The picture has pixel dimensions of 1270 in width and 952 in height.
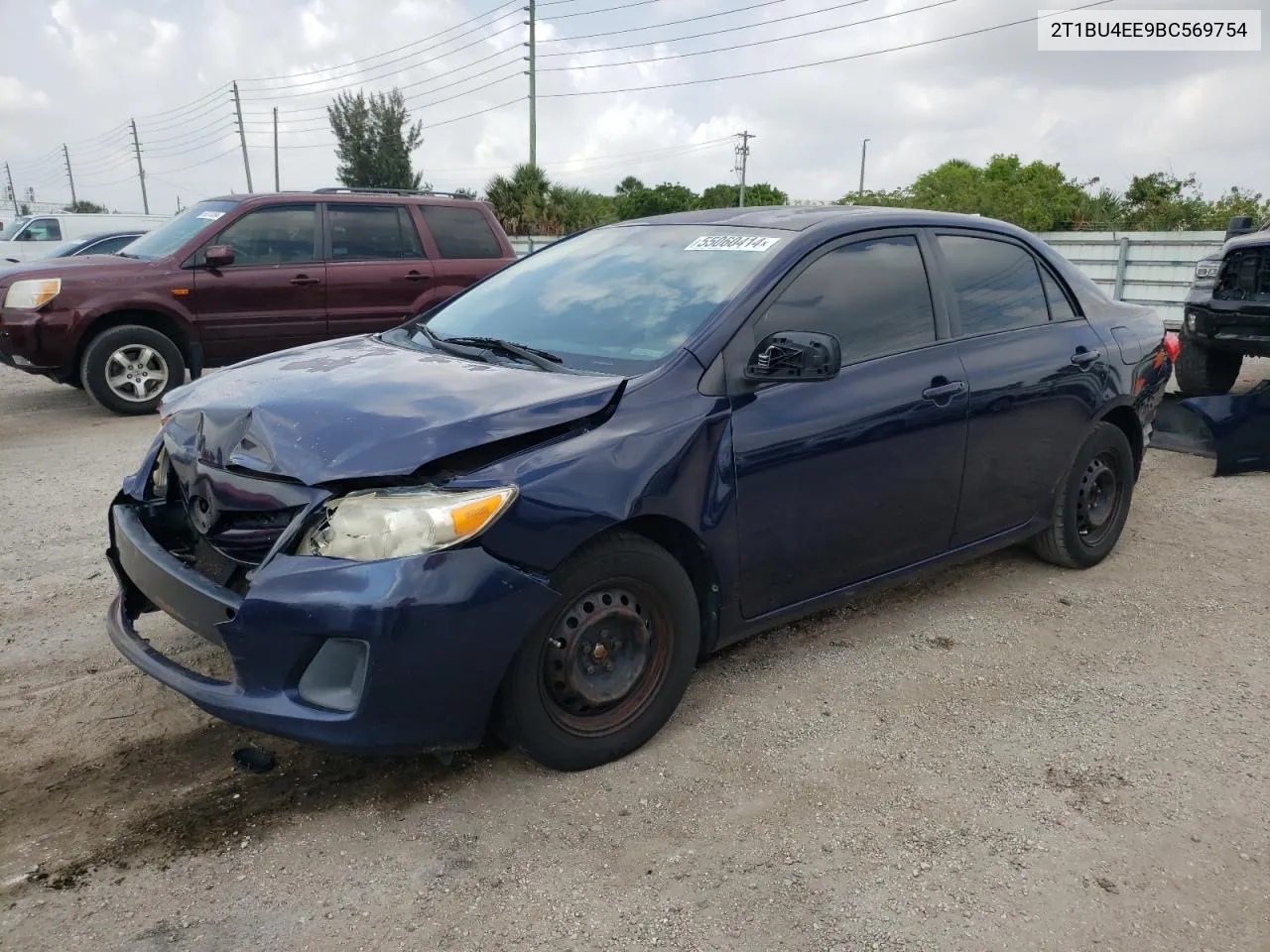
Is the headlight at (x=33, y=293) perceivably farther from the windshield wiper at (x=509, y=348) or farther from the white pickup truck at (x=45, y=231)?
the white pickup truck at (x=45, y=231)

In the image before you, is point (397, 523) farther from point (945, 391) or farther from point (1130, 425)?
point (1130, 425)

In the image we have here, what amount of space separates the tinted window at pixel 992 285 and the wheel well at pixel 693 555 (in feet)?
5.24

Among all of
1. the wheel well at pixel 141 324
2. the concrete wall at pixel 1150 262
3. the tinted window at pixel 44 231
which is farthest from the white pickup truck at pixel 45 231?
the wheel well at pixel 141 324

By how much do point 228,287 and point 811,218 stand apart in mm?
6267

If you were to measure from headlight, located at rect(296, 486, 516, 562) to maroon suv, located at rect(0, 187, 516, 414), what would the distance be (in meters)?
6.58

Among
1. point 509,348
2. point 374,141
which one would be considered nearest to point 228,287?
point 509,348

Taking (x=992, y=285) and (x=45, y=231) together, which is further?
(x=45, y=231)

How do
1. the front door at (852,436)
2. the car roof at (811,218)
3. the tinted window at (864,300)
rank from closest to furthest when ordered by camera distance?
the front door at (852,436)
the tinted window at (864,300)
the car roof at (811,218)

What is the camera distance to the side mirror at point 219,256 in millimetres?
8258

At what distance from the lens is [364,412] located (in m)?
2.80

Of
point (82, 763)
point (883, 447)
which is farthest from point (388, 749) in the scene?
point (883, 447)

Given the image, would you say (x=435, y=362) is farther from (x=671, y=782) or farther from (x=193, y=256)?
(x=193, y=256)

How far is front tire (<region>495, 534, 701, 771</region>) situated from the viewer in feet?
9.03

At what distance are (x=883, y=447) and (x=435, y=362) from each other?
1.58 m
